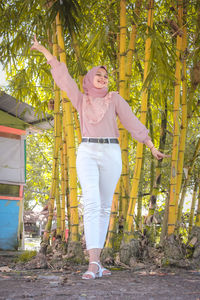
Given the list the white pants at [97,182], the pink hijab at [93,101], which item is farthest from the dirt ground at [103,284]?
the pink hijab at [93,101]

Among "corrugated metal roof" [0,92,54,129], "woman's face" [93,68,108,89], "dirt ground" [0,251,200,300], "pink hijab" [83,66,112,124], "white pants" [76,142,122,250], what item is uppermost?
"corrugated metal roof" [0,92,54,129]

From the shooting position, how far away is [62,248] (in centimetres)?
359

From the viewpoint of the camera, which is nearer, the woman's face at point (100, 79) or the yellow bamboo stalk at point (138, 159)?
the woman's face at point (100, 79)

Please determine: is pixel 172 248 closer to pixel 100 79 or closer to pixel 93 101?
pixel 93 101

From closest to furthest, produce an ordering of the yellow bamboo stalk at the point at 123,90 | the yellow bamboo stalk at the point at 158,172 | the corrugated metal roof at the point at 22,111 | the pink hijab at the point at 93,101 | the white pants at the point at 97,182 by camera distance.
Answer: the white pants at the point at 97,182
the pink hijab at the point at 93,101
the yellow bamboo stalk at the point at 123,90
the yellow bamboo stalk at the point at 158,172
the corrugated metal roof at the point at 22,111

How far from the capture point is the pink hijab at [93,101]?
8.86 feet

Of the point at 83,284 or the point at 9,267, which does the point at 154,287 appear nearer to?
the point at 83,284

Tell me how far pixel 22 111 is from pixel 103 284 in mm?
3820

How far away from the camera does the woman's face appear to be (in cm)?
271

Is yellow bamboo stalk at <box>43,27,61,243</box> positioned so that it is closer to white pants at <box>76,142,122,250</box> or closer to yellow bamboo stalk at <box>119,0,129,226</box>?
yellow bamboo stalk at <box>119,0,129,226</box>

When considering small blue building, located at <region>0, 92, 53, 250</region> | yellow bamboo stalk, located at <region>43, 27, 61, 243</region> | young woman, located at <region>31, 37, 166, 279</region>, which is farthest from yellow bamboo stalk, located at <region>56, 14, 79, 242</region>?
small blue building, located at <region>0, 92, 53, 250</region>

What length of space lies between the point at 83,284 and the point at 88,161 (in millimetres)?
777

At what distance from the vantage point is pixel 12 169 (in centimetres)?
596

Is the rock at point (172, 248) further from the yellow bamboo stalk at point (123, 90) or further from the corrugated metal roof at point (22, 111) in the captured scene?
the corrugated metal roof at point (22, 111)
